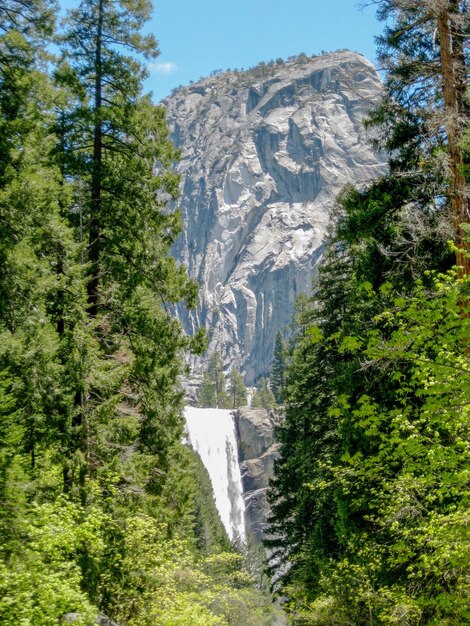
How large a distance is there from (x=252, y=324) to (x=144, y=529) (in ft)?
490

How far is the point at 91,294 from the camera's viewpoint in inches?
413

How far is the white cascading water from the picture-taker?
253 ft

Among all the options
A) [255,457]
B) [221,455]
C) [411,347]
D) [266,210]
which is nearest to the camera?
[411,347]

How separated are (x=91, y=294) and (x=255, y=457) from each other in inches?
2855

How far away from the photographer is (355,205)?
10.5 m

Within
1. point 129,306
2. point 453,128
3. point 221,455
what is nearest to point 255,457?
point 221,455

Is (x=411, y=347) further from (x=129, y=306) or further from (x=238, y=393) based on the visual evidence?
(x=238, y=393)

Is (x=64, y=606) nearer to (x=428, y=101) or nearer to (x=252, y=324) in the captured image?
(x=428, y=101)

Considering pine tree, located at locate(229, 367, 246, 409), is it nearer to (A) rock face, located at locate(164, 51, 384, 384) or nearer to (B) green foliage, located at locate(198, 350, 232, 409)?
(B) green foliage, located at locate(198, 350, 232, 409)

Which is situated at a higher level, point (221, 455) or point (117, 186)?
point (117, 186)

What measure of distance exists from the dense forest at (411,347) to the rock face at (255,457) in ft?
209

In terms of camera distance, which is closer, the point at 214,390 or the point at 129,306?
the point at 129,306

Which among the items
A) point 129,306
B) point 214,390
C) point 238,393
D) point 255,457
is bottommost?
point 255,457

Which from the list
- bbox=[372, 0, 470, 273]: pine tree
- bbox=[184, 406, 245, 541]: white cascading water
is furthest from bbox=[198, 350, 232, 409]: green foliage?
bbox=[372, 0, 470, 273]: pine tree
